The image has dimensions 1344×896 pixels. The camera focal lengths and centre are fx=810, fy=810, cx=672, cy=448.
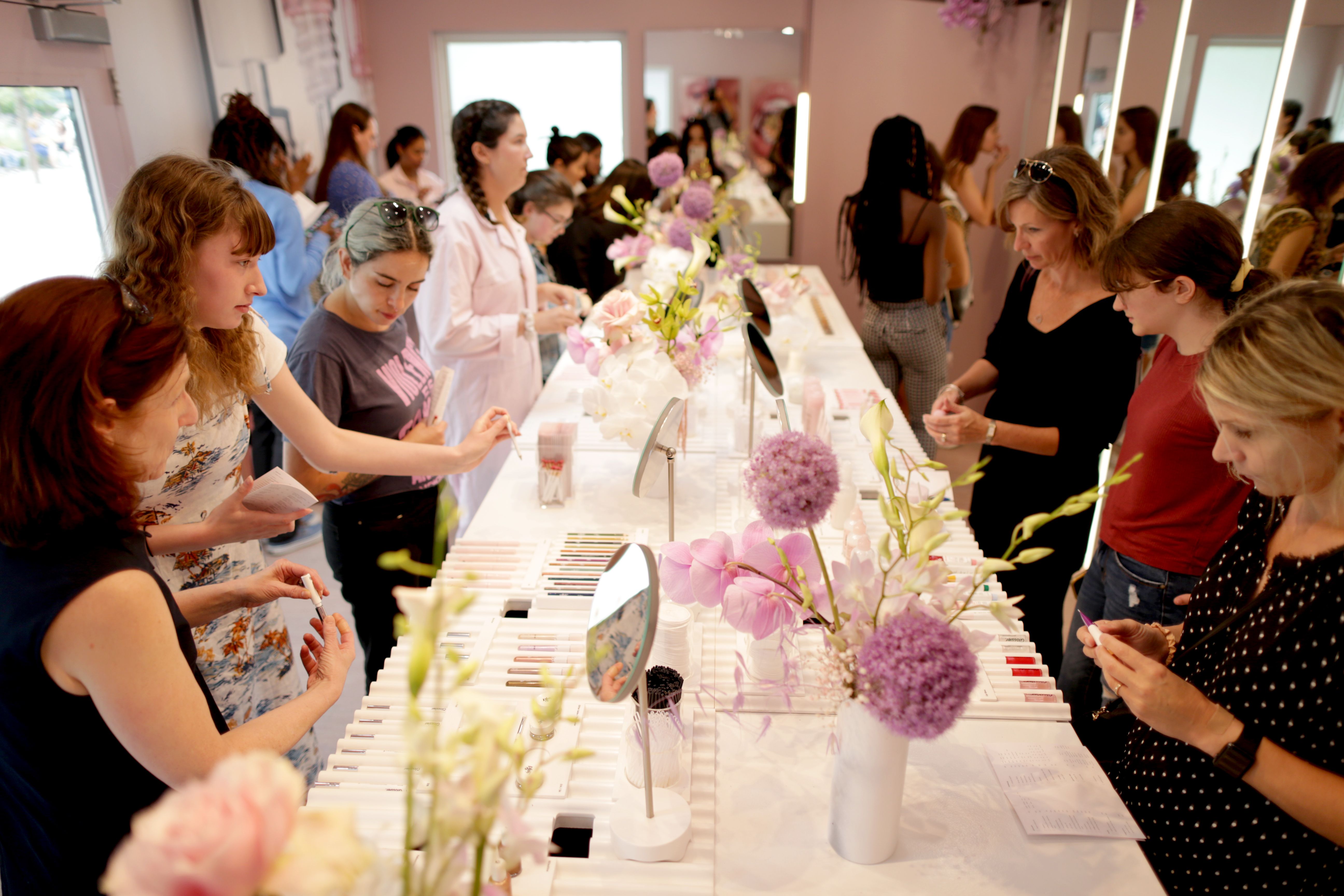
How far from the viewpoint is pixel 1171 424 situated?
158 cm

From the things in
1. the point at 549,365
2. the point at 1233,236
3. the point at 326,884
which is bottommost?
the point at 549,365

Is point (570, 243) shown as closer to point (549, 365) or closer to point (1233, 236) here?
point (549, 365)

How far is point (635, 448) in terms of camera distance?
2055 mm

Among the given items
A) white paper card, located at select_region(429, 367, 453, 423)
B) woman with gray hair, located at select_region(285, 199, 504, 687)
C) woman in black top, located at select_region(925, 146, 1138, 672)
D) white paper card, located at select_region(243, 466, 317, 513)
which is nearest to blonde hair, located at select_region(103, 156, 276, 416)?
white paper card, located at select_region(243, 466, 317, 513)

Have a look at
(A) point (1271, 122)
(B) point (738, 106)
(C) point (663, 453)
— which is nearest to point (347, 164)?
(B) point (738, 106)

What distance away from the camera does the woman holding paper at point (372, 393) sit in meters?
1.87

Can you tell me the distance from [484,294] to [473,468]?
3.22 ft

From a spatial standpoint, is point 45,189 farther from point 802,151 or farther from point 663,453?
point 802,151

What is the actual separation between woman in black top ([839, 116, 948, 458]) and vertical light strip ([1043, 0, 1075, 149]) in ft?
6.68

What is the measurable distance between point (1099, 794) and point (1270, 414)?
0.58 meters

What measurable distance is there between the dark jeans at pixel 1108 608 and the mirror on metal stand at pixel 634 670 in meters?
0.91

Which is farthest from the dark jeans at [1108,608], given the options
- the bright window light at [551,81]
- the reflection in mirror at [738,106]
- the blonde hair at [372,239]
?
the bright window light at [551,81]

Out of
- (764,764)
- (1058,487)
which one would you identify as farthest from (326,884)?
(1058,487)

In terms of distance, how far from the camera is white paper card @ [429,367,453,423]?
204 cm
